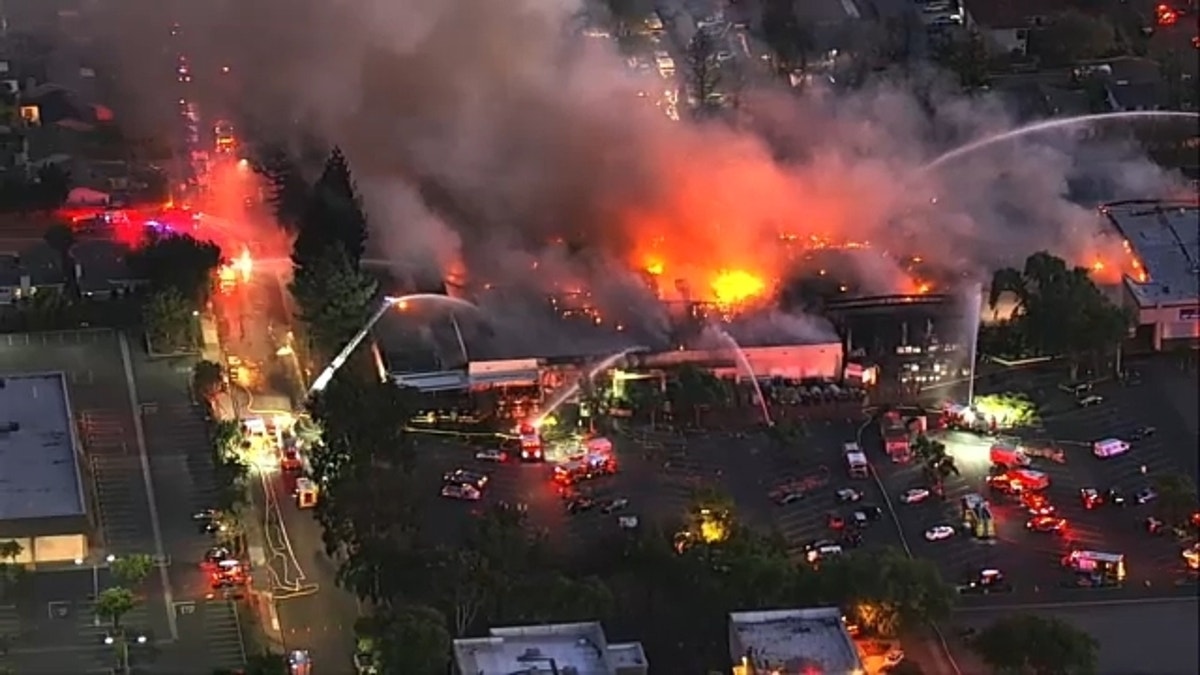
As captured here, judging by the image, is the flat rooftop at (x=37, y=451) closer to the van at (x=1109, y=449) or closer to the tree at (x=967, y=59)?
the van at (x=1109, y=449)

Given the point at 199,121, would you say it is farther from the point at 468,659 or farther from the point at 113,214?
the point at 468,659

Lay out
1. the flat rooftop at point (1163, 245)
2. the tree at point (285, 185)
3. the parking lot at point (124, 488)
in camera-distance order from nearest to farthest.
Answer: the parking lot at point (124, 488), the flat rooftop at point (1163, 245), the tree at point (285, 185)

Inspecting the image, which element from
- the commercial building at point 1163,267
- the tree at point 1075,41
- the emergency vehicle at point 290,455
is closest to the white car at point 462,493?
the emergency vehicle at point 290,455

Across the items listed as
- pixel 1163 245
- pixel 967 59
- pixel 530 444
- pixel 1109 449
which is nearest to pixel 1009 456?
pixel 1109 449

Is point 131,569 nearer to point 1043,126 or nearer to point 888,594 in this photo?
point 888,594

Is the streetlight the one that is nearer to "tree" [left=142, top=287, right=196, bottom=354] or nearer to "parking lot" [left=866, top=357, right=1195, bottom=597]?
"tree" [left=142, top=287, right=196, bottom=354]

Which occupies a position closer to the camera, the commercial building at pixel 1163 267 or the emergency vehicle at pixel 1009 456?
the emergency vehicle at pixel 1009 456
